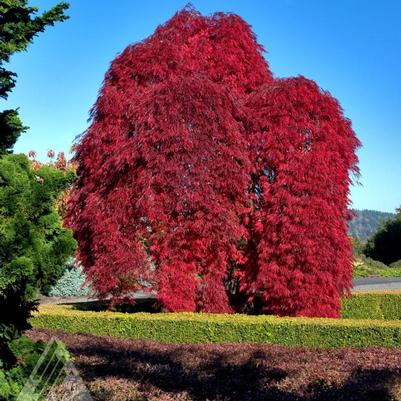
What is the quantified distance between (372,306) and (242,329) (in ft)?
23.6

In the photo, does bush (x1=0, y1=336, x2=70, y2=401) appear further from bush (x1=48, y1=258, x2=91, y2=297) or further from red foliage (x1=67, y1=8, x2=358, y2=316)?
bush (x1=48, y1=258, x2=91, y2=297)

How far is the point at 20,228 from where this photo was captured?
5.66 m

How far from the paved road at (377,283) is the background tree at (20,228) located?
21409 mm

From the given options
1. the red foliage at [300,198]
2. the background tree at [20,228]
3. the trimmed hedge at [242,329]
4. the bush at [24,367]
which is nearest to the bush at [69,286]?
the trimmed hedge at [242,329]

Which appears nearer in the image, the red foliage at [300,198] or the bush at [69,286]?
the red foliage at [300,198]

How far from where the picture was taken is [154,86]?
524 inches

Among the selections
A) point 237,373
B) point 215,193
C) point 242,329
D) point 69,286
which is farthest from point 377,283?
point 237,373

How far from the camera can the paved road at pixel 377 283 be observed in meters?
26.2

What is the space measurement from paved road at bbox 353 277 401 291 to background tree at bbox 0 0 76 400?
21409 mm

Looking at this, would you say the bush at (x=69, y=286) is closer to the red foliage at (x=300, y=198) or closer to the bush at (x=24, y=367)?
the red foliage at (x=300, y=198)

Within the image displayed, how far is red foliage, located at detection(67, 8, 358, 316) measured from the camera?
41.2 feet

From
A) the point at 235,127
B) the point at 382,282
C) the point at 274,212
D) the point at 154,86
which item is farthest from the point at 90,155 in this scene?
the point at 382,282

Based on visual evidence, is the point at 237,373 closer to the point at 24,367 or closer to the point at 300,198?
the point at 24,367

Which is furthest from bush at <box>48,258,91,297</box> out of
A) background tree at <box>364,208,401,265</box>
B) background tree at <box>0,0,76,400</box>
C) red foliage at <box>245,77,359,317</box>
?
background tree at <box>364,208,401,265</box>
